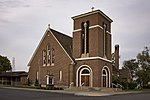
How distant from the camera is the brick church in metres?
38.8

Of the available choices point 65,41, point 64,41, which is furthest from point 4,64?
point 64,41

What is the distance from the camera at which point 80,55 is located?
40688mm

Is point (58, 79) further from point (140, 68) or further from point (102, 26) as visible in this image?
point (140, 68)

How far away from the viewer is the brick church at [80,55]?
38.8 metres

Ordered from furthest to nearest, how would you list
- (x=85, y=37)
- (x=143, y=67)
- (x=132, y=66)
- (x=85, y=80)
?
1. (x=132, y=66)
2. (x=143, y=67)
3. (x=85, y=37)
4. (x=85, y=80)

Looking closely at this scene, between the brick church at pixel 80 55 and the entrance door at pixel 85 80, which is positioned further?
the entrance door at pixel 85 80

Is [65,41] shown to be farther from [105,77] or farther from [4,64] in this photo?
[4,64]

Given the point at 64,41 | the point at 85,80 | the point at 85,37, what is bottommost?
the point at 85,80

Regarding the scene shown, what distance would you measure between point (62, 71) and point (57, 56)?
117 inches

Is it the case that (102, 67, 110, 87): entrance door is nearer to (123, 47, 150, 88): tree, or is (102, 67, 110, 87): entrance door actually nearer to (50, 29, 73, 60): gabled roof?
(50, 29, 73, 60): gabled roof

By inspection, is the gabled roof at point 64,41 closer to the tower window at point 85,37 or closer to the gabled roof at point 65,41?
the gabled roof at point 65,41

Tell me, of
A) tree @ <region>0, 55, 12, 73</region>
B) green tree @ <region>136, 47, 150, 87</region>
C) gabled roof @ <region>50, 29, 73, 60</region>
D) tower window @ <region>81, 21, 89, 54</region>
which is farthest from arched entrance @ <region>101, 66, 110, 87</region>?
tree @ <region>0, 55, 12, 73</region>

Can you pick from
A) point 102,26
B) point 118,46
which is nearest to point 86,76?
point 102,26

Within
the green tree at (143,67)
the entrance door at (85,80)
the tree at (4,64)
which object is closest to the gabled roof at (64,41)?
the entrance door at (85,80)
